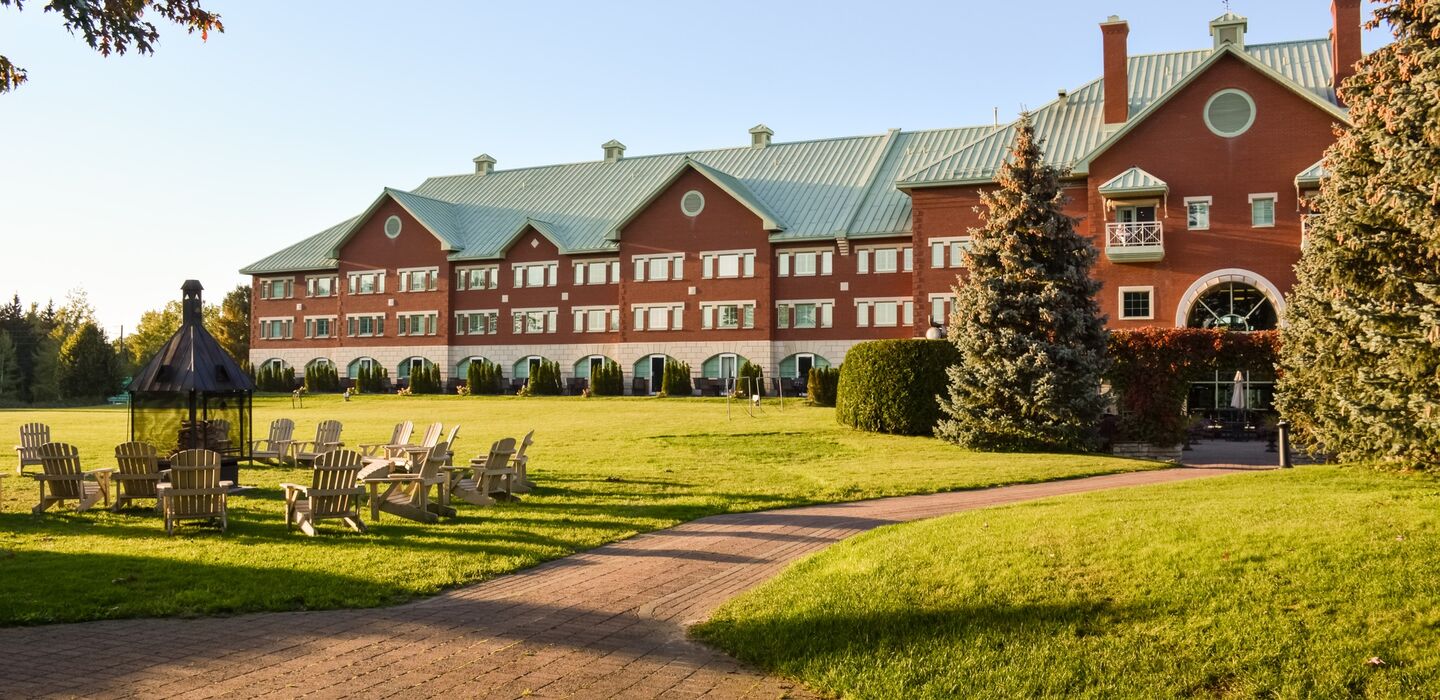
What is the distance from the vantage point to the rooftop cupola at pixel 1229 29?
137ft

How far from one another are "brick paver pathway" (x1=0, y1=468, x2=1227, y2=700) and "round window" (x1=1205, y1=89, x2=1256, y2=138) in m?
33.0

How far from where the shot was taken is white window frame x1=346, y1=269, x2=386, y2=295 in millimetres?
61094

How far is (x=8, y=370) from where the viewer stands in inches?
2675

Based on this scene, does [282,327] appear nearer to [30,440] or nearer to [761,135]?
[761,135]

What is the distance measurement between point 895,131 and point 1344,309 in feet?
141

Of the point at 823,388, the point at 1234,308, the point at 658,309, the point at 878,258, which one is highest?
the point at 878,258

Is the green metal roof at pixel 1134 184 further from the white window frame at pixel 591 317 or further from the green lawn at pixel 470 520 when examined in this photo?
the white window frame at pixel 591 317

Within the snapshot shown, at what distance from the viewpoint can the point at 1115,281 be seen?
126 ft

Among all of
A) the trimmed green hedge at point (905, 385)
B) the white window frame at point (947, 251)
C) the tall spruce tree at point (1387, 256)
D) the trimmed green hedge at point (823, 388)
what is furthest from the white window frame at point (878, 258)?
the tall spruce tree at point (1387, 256)

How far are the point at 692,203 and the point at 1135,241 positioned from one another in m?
22.4

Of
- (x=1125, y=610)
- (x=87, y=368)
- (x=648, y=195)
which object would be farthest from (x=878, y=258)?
(x=87, y=368)

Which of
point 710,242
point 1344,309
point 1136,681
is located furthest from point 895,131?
point 1136,681

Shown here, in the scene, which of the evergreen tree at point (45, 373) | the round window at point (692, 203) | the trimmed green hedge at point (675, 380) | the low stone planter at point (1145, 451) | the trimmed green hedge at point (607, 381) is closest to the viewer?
the low stone planter at point (1145, 451)

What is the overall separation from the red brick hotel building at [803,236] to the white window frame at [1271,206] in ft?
0.16
